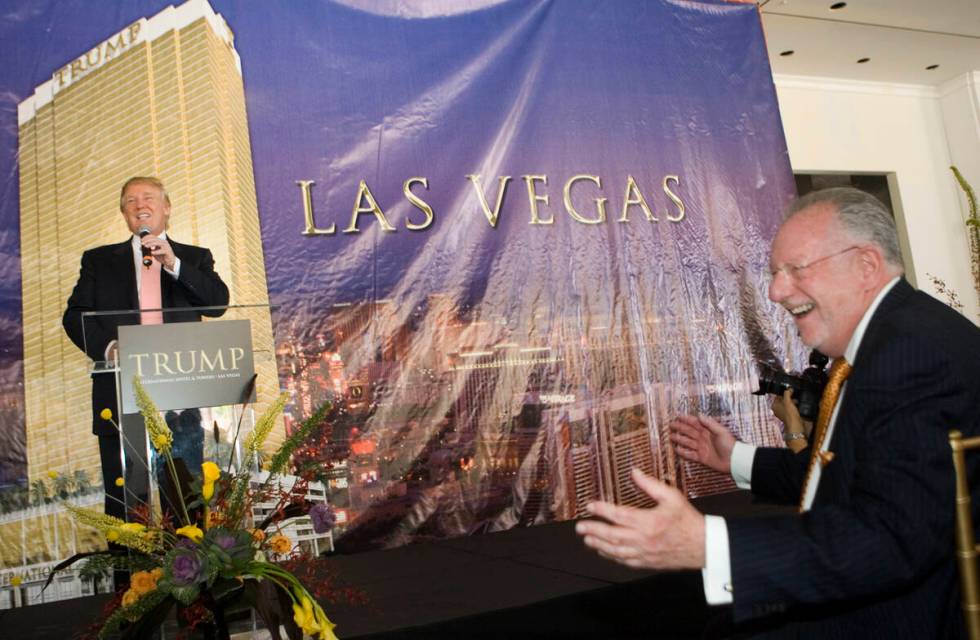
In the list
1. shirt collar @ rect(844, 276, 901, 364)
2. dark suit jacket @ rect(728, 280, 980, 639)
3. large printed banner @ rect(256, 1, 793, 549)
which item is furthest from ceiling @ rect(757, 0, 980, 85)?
dark suit jacket @ rect(728, 280, 980, 639)

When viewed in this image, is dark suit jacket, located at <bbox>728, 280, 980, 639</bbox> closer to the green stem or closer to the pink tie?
the green stem

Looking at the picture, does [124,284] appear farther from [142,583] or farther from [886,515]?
[886,515]

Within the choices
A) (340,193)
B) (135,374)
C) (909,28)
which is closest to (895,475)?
(135,374)

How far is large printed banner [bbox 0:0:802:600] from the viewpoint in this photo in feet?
10.8

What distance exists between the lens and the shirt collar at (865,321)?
129cm

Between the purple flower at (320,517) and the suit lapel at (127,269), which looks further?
the suit lapel at (127,269)

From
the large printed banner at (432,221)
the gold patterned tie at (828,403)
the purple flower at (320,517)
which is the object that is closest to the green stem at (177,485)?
the purple flower at (320,517)

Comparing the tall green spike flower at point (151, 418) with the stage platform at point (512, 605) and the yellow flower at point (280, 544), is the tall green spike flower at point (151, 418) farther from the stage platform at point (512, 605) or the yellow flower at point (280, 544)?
the stage platform at point (512, 605)

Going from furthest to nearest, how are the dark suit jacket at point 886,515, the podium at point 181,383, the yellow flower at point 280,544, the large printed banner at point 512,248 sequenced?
the large printed banner at point 512,248 < the podium at point 181,383 < the yellow flower at point 280,544 < the dark suit jacket at point 886,515

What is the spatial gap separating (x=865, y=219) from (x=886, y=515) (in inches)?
21.0

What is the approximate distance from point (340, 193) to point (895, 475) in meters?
2.87

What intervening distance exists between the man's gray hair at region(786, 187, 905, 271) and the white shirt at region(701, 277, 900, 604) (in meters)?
0.06

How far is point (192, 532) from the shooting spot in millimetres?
1288

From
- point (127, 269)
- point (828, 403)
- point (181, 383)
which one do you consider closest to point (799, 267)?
point (828, 403)
